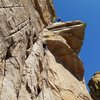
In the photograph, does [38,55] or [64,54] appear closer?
[38,55]

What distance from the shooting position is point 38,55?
26844mm

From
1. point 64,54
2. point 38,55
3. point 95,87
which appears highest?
point 38,55

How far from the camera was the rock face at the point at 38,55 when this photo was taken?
20562mm

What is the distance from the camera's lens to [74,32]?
125 ft

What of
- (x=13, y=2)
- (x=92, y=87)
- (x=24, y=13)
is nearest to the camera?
(x=13, y=2)

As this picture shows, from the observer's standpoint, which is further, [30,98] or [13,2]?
[13,2]

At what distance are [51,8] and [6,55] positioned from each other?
21.3 meters

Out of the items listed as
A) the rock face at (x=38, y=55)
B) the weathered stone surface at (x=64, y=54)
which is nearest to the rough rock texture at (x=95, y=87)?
the rock face at (x=38, y=55)

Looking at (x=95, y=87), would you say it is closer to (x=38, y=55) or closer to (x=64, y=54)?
(x=64, y=54)

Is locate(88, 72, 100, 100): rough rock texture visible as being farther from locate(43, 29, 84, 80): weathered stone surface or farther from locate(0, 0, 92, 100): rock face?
locate(43, 29, 84, 80): weathered stone surface

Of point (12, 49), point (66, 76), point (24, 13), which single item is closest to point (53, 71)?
point (66, 76)

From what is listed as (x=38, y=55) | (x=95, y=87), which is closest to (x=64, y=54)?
(x=38, y=55)

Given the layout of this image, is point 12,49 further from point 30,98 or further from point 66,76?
point 66,76

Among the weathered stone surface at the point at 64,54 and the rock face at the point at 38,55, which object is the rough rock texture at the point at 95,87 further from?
the weathered stone surface at the point at 64,54
